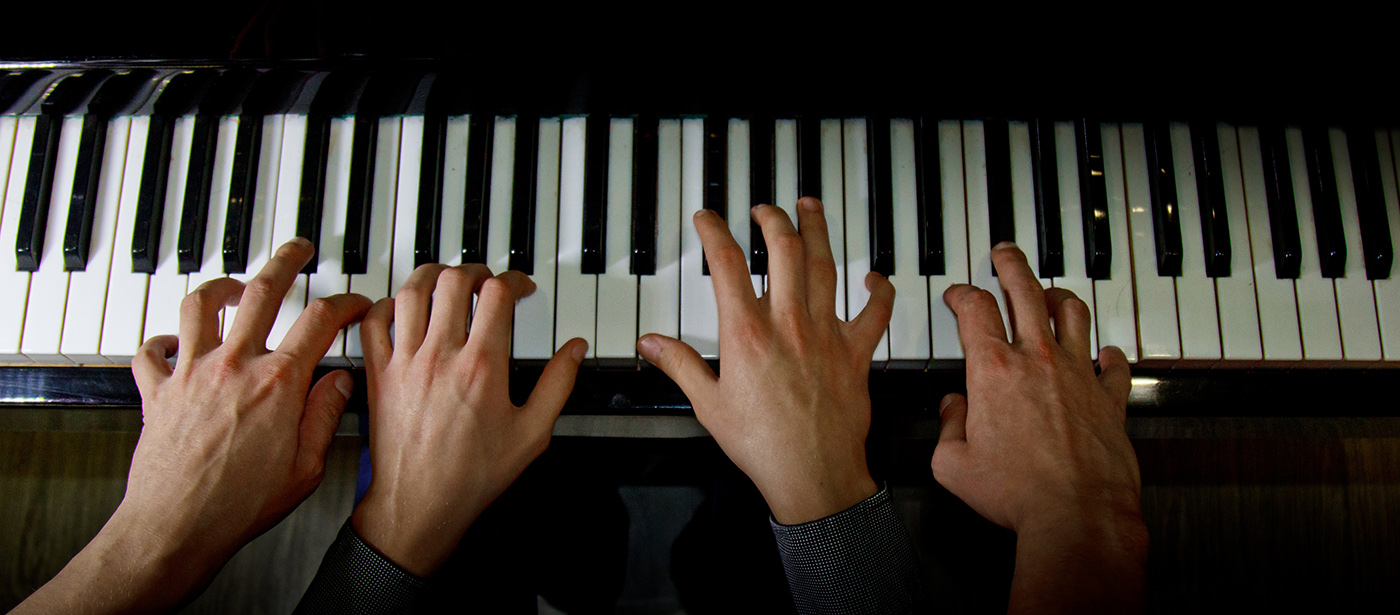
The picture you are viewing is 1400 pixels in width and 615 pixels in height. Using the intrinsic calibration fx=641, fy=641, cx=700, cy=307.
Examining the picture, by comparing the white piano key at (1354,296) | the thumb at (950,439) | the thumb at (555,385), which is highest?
the white piano key at (1354,296)

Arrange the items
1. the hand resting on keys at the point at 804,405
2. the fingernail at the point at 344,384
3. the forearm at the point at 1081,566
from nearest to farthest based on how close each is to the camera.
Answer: the forearm at the point at 1081,566 < the hand resting on keys at the point at 804,405 < the fingernail at the point at 344,384

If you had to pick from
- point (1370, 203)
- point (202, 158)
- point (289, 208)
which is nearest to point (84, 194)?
point (202, 158)

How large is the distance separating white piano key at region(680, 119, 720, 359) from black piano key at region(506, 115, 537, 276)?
8.1 inches

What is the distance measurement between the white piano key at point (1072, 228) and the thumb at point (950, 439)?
0.65 ft

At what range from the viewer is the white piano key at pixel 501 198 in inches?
38.1

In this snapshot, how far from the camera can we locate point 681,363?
2.87 ft

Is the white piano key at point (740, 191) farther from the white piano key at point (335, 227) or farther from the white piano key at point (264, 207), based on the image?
the white piano key at point (264, 207)

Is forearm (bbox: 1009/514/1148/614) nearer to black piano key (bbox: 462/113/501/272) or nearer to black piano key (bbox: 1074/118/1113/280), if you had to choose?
black piano key (bbox: 1074/118/1113/280)

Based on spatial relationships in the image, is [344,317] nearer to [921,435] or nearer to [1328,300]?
[921,435]

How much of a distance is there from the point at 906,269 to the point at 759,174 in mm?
265

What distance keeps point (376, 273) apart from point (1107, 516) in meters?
1.05

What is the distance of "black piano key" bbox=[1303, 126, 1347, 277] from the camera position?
96 centimetres

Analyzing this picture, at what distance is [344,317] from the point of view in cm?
90

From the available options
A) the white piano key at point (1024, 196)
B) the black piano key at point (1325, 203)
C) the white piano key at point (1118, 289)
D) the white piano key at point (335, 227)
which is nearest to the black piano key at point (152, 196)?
Answer: the white piano key at point (335, 227)
